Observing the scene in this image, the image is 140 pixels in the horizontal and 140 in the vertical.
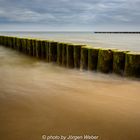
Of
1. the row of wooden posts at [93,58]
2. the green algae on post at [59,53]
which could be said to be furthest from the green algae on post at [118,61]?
the green algae on post at [59,53]

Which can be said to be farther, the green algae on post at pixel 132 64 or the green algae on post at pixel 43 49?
the green algae on post at pixel 43 49

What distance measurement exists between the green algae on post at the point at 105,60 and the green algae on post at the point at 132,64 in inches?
23.6

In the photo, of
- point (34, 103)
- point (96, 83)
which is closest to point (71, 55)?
point (96, 83)

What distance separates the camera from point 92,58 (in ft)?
25.7

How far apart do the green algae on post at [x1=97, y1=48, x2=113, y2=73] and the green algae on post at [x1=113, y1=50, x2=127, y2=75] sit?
0.49ft

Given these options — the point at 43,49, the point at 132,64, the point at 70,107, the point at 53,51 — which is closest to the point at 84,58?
the point at 132,64

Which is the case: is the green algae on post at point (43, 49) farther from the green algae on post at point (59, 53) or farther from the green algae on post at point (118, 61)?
the green algae on post at point (118, 61)

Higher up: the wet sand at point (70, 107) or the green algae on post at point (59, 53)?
the green algae on post at point (59, 53)

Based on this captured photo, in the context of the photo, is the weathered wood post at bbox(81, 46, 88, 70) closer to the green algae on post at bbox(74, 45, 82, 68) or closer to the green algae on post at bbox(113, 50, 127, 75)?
the green algae on post at bbox(74, 45, 82, 68)

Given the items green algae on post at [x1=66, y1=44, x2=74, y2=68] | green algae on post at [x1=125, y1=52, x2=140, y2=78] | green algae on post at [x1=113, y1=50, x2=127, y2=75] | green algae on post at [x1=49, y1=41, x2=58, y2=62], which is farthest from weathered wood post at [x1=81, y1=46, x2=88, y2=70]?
green algae on post at [x1=49, y1=41, x2=58, y2=62]

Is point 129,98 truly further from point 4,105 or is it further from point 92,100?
point 4,105

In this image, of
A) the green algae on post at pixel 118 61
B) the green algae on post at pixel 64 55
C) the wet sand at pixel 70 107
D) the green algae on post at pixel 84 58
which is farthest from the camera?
the green algae on post at pixel 64 55

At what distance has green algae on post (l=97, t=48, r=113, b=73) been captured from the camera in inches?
288

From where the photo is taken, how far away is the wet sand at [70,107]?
369 centimetres
